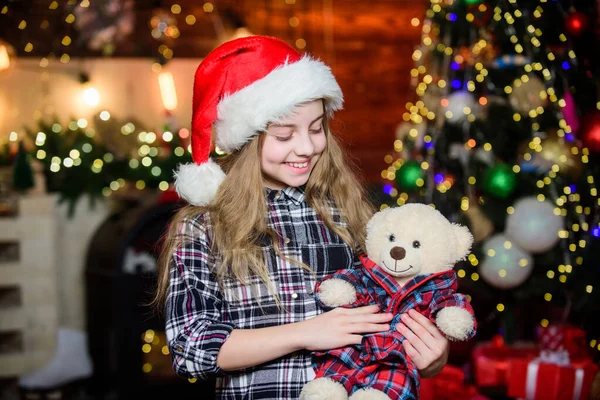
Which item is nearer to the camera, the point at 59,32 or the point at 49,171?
the point at 49,171

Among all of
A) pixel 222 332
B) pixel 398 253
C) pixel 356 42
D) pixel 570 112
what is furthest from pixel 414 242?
pixel 356 42

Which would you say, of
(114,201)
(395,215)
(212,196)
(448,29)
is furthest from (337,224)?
(114,201)

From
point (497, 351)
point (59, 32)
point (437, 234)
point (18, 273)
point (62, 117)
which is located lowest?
point (497, 351)

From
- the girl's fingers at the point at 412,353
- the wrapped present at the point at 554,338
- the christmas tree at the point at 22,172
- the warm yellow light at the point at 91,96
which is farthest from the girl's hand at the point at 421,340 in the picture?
the warm yellow light at the point at 91,96

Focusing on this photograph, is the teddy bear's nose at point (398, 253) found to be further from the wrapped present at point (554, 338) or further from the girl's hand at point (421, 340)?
the wrapped present at point (554, 338)

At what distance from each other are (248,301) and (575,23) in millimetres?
2091

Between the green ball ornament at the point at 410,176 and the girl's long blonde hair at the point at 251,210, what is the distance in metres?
1.36

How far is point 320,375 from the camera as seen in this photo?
147 centimetres

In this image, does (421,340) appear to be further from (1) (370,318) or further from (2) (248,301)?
(2) (248,301)

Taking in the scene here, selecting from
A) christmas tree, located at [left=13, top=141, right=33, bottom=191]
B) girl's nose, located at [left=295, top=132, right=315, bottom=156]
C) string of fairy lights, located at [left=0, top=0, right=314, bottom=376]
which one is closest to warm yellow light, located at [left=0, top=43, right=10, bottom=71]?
string of fairy lights, located at [left=0, top=0, right=314, bottom=376]

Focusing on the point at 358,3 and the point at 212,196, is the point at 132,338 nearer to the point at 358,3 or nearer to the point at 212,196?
the point at 212,196

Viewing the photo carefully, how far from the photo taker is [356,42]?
4973mm

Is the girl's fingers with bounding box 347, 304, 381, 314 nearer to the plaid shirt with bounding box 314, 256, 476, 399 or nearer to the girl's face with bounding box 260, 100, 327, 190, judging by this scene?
the plaid shirt with bounding box 314, 256, 476, 399

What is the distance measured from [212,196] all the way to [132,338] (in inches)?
82.0
